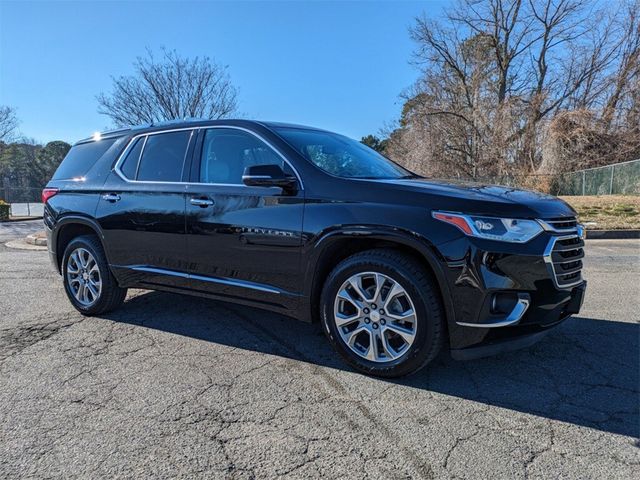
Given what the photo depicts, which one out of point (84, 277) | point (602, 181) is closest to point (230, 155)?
point (84, 277)

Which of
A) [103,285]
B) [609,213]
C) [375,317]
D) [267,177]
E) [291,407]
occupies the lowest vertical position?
[291,407]

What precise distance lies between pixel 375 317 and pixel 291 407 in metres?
0.80

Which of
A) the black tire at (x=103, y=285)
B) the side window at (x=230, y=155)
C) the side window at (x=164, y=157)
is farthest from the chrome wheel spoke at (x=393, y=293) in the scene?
the black tire at (x=103, y=285)

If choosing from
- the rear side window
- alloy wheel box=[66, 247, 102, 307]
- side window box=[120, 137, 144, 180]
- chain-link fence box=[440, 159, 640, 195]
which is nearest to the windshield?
side window box=[120, 137, 144, 180]

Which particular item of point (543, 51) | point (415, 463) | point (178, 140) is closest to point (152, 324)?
point (178, 140)

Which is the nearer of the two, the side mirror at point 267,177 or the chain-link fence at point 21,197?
the side mirror at point 267,177

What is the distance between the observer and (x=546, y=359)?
3350mm

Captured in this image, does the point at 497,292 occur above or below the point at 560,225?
below

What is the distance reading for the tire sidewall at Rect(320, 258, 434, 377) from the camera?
2836mm

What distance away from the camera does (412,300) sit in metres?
2.86

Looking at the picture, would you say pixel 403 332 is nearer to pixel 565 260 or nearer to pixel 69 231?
pixel 565 260

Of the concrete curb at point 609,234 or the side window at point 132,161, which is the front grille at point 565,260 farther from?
the concrete curb at point 609,234

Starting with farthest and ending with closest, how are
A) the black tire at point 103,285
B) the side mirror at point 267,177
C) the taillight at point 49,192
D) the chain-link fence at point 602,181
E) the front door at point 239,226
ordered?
the chain-link fence at point 602,181
the taillight at point 49,192
the black tire at point 103,285
the front door at point 239,226
the side mirror at point 267,177

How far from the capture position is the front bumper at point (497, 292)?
8.76ft
